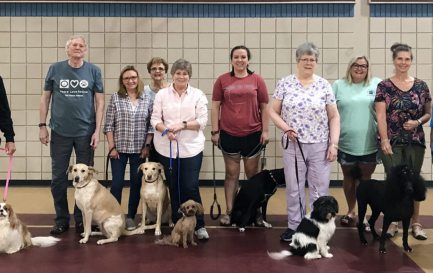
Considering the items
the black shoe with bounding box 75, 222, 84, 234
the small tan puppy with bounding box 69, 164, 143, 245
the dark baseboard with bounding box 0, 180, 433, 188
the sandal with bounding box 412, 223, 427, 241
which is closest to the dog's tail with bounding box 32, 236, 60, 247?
the small tan puppy with bounding box 69, 164, 143, 245

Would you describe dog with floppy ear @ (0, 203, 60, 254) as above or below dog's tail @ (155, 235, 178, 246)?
above

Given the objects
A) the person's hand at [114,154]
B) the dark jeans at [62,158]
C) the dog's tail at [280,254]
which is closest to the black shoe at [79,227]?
the dark jeans at [62,158]

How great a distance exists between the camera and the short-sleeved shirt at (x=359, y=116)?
394cm

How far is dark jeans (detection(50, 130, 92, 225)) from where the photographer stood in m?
3.95

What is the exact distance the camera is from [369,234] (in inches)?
154

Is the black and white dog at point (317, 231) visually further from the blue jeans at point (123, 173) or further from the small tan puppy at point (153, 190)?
the blue jeans at point (123, 173)

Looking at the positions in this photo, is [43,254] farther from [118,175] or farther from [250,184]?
[250,184]

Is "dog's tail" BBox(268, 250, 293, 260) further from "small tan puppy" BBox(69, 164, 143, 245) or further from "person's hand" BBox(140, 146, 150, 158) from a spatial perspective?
"person's hand" BBox(140, 146, 150, 158)

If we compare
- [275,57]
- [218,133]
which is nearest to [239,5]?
[275,57]

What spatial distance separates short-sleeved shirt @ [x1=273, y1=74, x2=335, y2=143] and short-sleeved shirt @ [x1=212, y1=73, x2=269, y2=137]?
66 cm

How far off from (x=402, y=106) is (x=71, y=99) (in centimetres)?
259

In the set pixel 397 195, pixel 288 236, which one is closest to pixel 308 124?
pixel 397 195

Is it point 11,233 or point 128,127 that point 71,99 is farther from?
point 11,233

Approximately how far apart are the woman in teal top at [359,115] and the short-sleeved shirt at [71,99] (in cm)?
207
